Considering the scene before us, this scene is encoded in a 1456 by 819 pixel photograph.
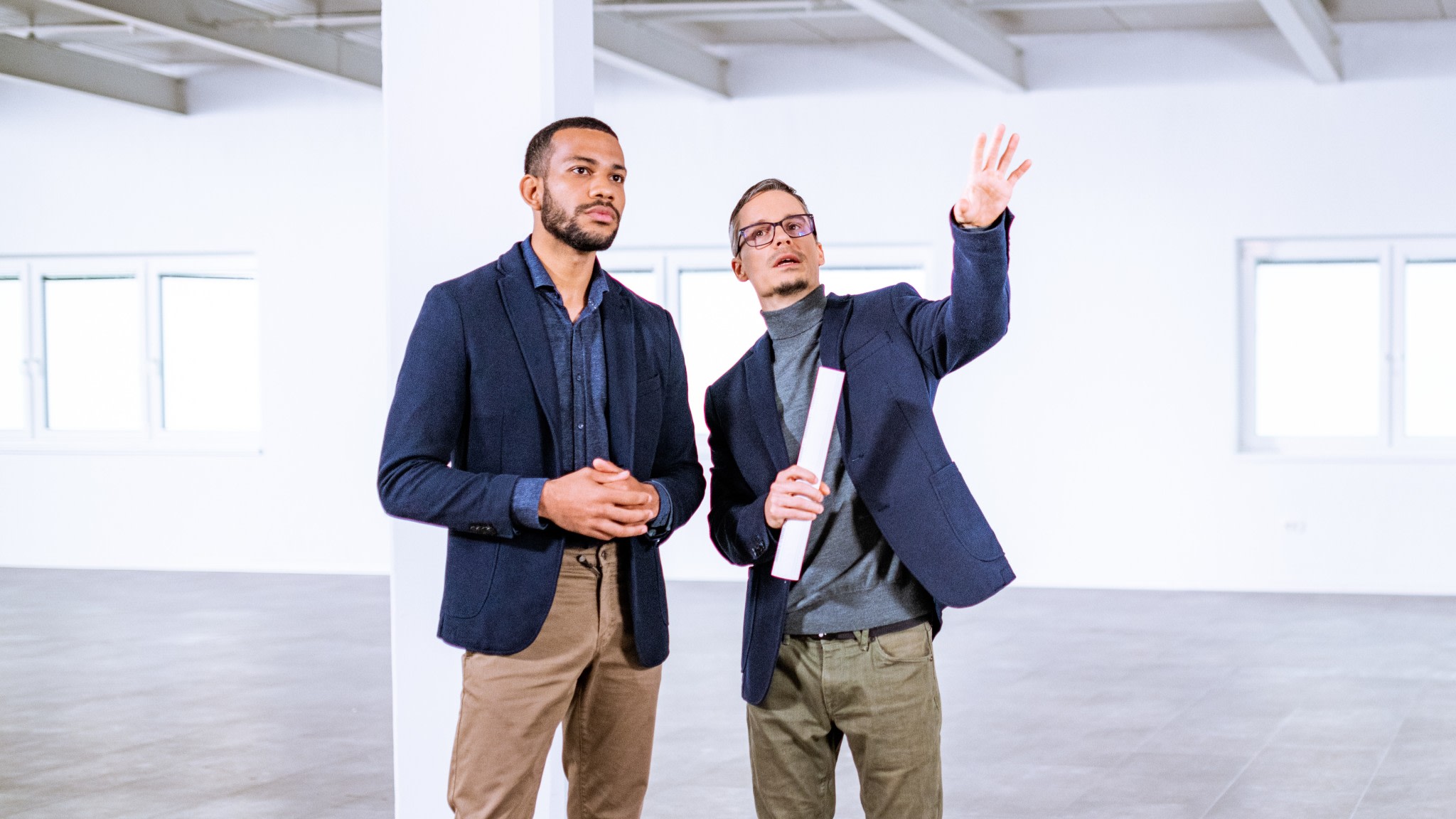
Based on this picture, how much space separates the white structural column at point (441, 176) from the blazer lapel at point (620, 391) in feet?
1.84

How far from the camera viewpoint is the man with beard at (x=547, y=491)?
6.61 ft

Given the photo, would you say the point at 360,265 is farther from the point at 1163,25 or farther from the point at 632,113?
the point at 1163,25

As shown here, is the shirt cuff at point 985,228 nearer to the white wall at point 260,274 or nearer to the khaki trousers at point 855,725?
the khaki trousers at point 855,725

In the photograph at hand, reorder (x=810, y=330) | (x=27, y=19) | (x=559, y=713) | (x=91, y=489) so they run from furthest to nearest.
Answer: (x=91, y=489), (x=27, y=19), (x=810, y=330), (x=559, y=713)

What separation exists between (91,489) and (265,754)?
5.72m

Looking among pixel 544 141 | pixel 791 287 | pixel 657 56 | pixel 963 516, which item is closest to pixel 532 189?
pixel 544 141

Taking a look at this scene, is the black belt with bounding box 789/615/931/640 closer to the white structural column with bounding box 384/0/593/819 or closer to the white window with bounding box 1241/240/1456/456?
the white structural column with bounding box 384/0/593/819

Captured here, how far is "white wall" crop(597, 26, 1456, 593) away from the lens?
8117 millimetres

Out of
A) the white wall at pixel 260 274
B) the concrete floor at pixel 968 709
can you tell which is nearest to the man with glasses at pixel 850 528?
the concrete floor at pixel 968 709

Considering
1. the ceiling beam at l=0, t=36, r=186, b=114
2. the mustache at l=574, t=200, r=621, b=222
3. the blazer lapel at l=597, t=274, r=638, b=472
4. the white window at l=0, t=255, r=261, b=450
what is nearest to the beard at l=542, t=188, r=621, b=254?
the mustache at l=574, t=200, r=621, b=222

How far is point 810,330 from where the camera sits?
2312 millimetres

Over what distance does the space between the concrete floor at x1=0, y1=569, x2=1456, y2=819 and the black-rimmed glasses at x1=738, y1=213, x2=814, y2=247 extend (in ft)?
7.56

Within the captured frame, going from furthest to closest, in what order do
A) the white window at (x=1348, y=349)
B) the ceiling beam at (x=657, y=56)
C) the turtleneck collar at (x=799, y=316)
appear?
the white window at (x=1348, y=349) → the ceiling beam at (x=657, y=56) → the turtleneck collar at (x=799, y=316)

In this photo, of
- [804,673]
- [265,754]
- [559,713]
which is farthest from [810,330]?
[265,754]
